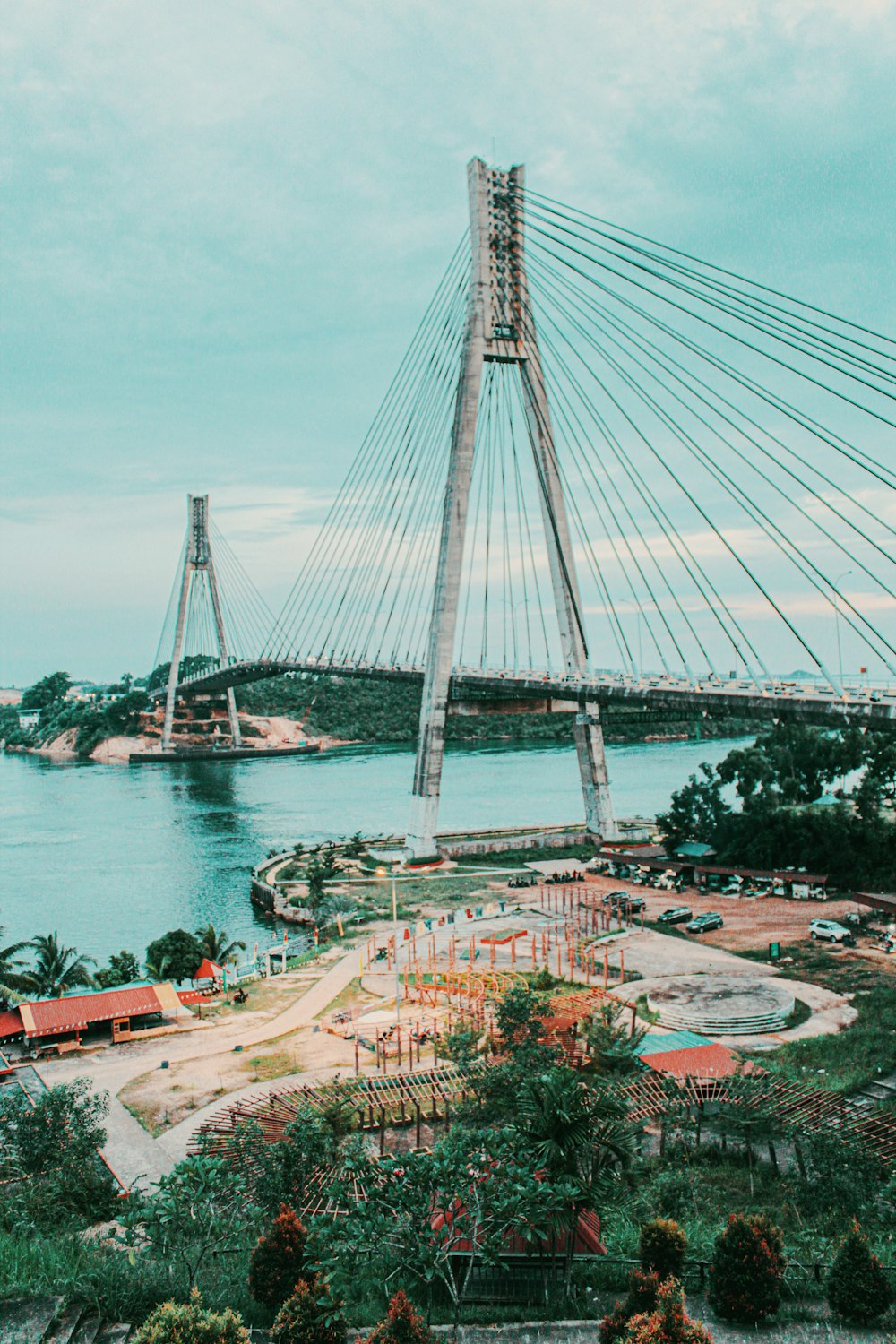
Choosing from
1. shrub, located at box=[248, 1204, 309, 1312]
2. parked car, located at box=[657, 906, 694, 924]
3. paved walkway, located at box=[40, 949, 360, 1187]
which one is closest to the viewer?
shrub, located at box=[248, 1204, 309, 1312]

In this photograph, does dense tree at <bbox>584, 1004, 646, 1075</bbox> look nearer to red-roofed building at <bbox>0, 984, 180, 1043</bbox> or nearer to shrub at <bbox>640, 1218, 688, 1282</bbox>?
shrub at <bbox>640, 1218, 688, 1282</bbox>

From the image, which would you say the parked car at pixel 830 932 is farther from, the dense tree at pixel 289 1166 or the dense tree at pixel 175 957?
the dense tree at pixel 289 1166

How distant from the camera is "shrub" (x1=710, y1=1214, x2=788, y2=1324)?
382 inches

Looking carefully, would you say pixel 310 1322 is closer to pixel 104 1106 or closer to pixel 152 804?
pixel 104 1106

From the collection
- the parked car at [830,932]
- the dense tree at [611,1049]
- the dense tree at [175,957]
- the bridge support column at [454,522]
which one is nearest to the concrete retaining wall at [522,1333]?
the dense tree at [611,1049]

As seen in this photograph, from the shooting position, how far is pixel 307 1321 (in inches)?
349

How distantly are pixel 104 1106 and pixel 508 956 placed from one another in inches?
581

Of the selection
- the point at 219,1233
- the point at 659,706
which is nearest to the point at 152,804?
the point at 659,706

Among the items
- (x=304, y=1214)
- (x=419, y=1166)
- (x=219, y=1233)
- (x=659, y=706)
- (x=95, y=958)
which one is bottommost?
(x=95, y=958)

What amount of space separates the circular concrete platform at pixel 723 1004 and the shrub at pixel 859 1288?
11.8 m

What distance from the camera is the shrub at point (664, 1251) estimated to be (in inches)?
396

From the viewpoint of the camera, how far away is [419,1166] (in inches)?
375

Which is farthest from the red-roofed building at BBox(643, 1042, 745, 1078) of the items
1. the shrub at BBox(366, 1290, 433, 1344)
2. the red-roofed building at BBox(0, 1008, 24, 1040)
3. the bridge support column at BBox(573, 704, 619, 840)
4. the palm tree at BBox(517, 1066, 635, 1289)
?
the bridge support column at BBox(573, 704, 619, 840)

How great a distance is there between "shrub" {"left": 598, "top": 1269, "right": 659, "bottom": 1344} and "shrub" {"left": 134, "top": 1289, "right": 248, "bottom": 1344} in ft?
10.1
